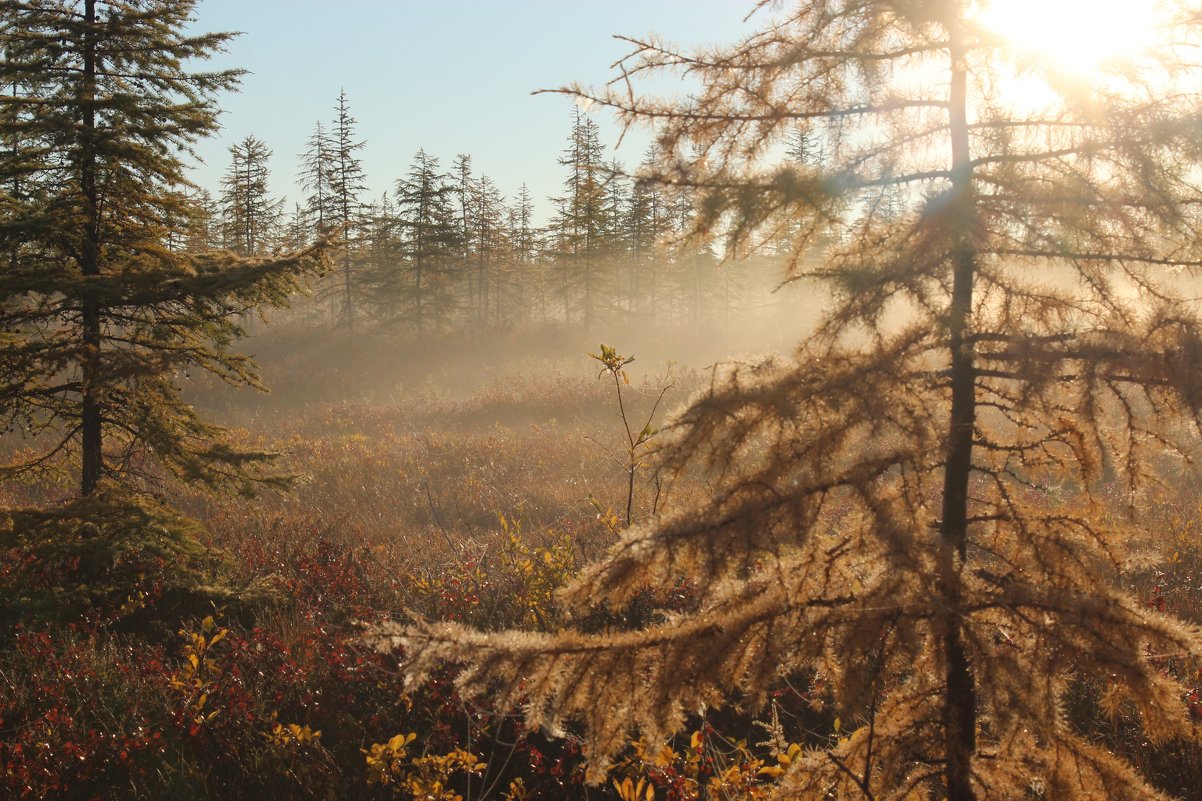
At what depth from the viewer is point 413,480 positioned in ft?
41.8

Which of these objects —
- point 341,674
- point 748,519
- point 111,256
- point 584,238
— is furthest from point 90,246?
point 584,238

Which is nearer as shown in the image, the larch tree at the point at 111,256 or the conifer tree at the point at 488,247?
the larch tree at the point at 111,256

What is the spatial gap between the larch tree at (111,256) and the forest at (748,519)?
1.7 inches

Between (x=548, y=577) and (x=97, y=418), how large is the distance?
15.9 ft

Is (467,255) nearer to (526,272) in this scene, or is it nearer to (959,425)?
(526,272)

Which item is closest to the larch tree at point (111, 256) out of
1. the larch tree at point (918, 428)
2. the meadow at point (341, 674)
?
the meadow at point (341, 674)

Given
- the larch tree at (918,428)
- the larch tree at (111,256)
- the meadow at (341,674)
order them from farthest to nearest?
the larch tree at (111,256) < the meadow at (341,674) < the larch tree at (918,428)

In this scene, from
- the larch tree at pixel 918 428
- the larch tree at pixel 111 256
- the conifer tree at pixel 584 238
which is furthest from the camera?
the conifer tree at pixel 584 238

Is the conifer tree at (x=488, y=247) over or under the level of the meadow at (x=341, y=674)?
over

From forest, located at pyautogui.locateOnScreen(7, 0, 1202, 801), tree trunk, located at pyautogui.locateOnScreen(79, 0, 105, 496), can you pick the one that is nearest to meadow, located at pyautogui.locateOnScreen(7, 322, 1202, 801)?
forest, located at pyautogui.locateOnScreen(7, 0, 1202, 801)

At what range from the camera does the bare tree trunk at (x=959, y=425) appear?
2775 mm

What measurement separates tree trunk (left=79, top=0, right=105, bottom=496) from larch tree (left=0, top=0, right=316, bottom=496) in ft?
0.04

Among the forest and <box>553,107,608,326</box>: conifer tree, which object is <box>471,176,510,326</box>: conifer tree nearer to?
<box>553,107,608,326</box>: conifer tree

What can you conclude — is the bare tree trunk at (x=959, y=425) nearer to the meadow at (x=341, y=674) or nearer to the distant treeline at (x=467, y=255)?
the meadow at (x=341, y=674)
